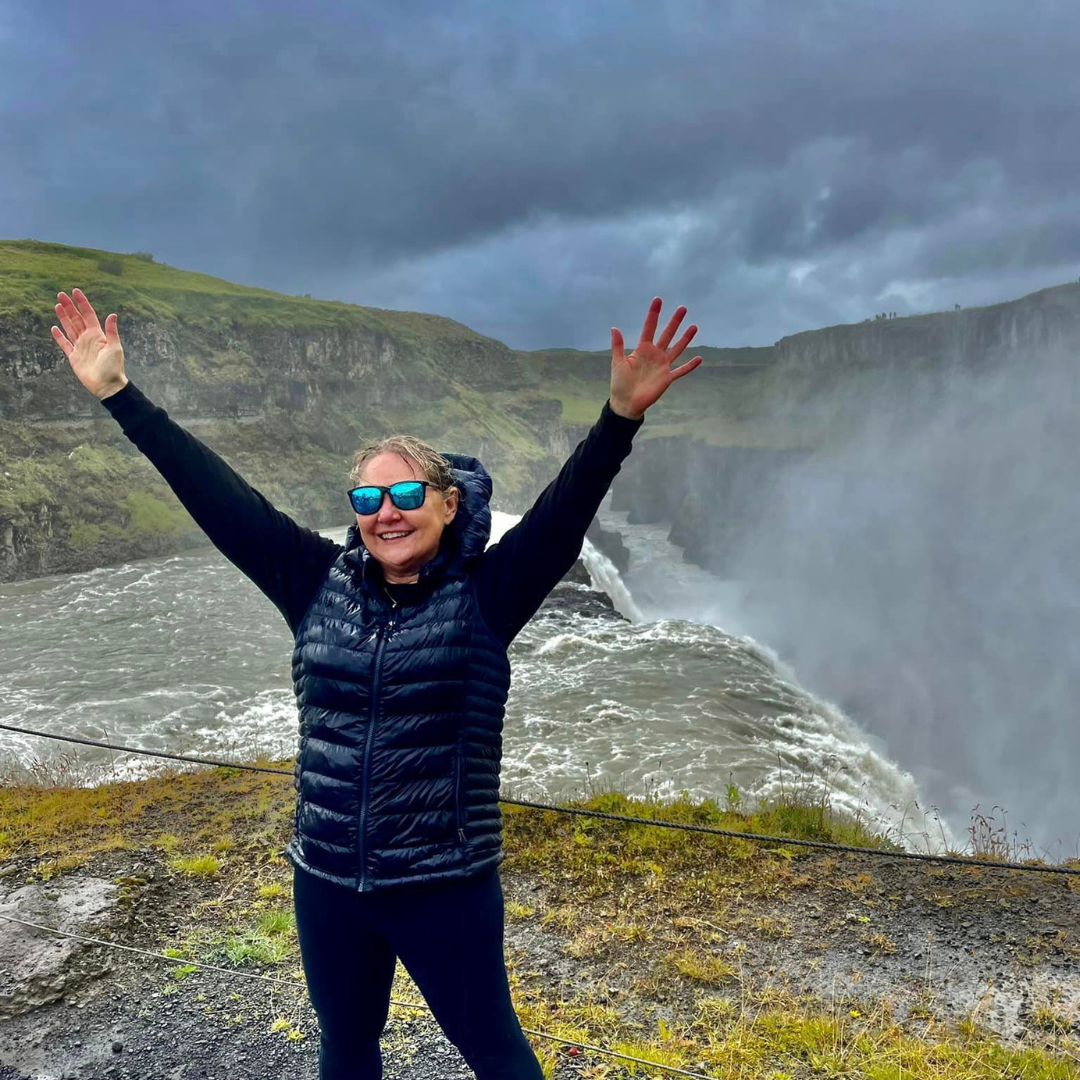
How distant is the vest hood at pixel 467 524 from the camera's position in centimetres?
212

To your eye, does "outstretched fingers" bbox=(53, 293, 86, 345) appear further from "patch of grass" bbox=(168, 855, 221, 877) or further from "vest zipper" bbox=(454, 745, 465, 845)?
"patch of grass" bbox=(168, 855, 221, 877)

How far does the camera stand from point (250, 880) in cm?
534

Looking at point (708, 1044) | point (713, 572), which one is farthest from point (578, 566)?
point (708, 1044)

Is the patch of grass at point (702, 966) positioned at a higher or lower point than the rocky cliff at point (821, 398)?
lower

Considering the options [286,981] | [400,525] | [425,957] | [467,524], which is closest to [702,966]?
[286,981]

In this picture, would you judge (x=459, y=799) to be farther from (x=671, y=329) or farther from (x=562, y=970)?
(x=562, y=970)

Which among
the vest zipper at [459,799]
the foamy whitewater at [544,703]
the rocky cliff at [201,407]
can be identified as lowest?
the foamy whitewater at [544,703]

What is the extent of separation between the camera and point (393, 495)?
6.74 feet

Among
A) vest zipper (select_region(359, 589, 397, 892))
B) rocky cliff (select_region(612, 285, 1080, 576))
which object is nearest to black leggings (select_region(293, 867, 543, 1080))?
vest zipper (select_region(359, 589, 397, 892))

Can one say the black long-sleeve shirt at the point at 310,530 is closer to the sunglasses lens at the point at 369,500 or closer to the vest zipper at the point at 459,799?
the sunglasses lens at the point at 369,500

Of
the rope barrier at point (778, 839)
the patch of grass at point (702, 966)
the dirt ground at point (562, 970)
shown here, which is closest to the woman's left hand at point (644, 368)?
the rope barrier at point (778, 839)

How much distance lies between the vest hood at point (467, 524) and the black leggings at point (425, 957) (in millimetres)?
823

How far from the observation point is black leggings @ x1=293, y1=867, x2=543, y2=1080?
6.39ft

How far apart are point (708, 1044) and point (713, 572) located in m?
60.0
